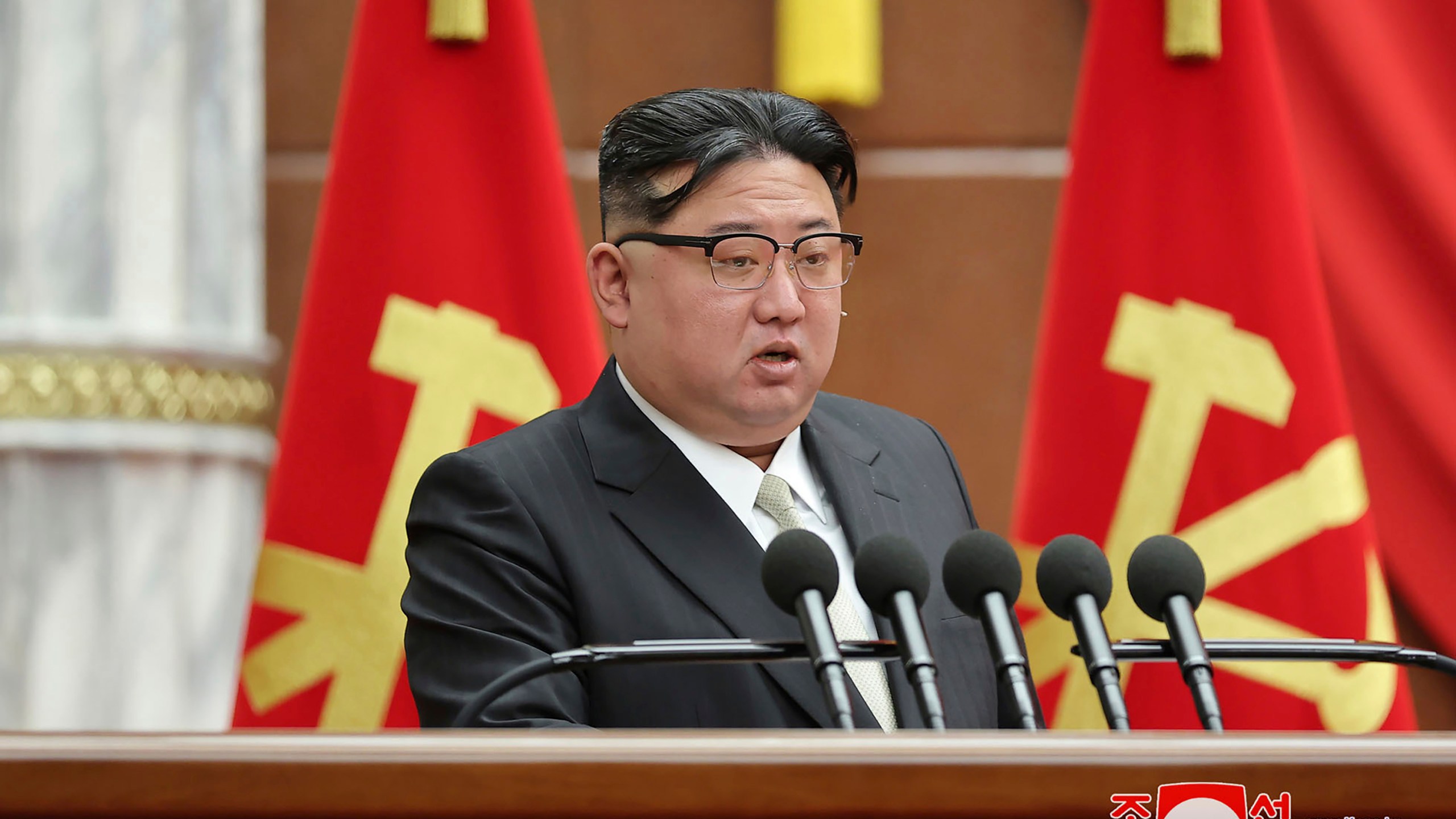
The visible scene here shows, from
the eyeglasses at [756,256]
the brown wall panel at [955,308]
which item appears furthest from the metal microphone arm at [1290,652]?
the brown wall panel at [955,308]

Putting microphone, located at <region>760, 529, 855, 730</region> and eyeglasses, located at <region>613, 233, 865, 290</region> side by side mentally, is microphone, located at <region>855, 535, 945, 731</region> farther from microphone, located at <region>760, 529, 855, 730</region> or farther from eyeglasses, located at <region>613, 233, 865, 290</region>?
eyeglasses, located at <region>613, 233, 865, 290</region>

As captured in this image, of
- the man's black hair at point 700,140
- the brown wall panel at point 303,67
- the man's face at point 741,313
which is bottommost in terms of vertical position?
the man's face at point 741,313

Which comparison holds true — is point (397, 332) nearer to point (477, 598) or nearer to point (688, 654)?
point (477, 598)

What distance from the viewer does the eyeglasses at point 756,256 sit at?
5.79 ft

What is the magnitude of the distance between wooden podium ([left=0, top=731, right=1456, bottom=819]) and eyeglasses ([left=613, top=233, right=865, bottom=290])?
0.93 metres

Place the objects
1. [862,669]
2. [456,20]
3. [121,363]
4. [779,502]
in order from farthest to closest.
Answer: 1. [121,363]
2. [456,20]
3. [779,502]
4. [862,669]

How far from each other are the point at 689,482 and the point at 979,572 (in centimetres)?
60

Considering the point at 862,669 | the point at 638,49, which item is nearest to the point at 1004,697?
the point at 862,669

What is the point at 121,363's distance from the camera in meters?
2.92

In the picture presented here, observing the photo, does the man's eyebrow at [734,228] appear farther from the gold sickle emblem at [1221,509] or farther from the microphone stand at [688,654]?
the gold sickle emblem at [1221,509]

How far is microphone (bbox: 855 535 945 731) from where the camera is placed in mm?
1180

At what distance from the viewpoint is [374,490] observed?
9.05ft

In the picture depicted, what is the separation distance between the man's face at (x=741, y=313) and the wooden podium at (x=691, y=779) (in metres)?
0.88

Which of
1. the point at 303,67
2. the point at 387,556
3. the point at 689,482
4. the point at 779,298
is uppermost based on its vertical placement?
the point at 303,67
